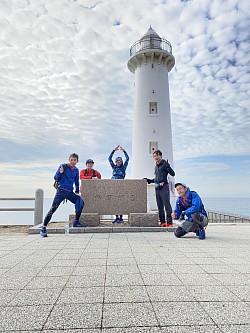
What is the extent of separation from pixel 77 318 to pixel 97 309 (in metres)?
0.21

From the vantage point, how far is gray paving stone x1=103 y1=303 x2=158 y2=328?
193 centimetres

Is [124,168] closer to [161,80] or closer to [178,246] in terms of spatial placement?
[178,246]

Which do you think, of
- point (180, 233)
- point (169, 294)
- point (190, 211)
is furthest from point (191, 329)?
point (180, 233)

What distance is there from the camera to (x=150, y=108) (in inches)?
679

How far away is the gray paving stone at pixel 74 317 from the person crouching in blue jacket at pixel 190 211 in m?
3.87

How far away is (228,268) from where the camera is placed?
3.45 meters

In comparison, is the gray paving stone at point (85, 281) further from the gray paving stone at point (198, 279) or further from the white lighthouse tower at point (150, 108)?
the white lighthouse tower at point (150, 108)

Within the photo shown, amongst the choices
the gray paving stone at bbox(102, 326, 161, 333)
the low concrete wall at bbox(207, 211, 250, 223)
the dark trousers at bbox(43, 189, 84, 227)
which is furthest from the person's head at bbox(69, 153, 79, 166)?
the low concrete wall at bbox(207, 211, 250, 223)

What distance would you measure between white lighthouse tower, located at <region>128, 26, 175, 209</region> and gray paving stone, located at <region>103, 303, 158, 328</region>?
13.7 metres

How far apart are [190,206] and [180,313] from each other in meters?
3.86

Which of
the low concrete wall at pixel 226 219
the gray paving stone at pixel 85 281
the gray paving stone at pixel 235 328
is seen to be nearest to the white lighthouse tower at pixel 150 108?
the low concrete wall at pixel 226 219

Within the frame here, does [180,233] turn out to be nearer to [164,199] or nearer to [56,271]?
[164,199]

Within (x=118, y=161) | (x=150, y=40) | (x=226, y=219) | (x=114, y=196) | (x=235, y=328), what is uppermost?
(x=150, y=40)

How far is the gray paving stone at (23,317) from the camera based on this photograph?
1902 mm
